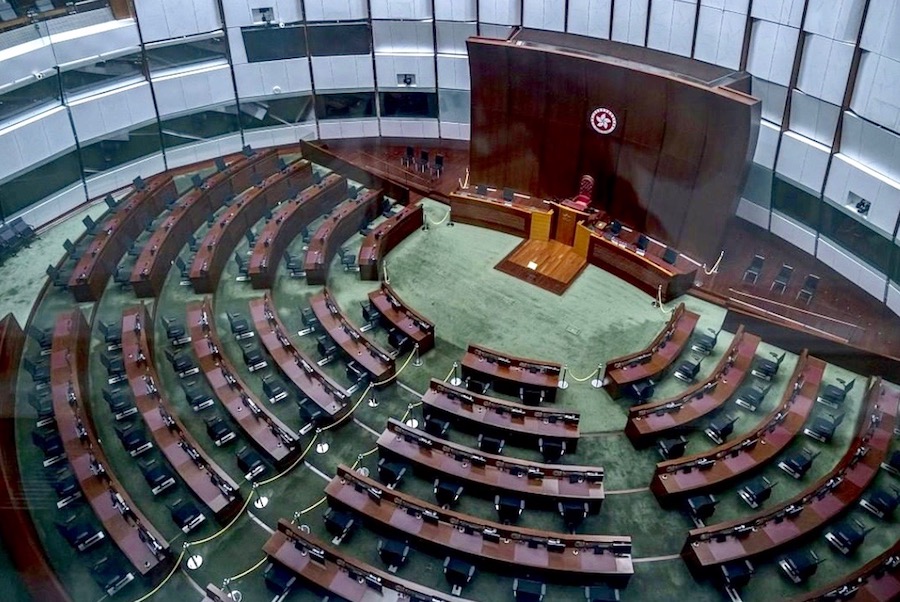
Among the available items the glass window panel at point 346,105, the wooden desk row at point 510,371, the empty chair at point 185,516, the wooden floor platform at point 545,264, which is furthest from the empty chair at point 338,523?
the glass window panel at point 346,105

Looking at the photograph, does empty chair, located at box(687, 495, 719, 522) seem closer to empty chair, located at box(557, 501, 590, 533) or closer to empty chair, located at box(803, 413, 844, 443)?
empty chair, located at box(557, 501, 590, 533)

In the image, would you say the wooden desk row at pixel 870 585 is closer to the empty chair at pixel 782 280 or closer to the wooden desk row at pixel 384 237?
the empty chair at pixel 782 280

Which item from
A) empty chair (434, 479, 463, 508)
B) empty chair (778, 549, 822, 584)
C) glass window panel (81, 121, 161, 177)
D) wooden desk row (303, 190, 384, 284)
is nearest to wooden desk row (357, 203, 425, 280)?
wooden desk row (303, 190, 384, 284)

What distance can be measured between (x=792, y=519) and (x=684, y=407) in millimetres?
2448

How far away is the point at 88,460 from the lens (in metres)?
10.8

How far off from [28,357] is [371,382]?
627 centimetres

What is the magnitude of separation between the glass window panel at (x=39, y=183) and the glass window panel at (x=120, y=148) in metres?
0.33

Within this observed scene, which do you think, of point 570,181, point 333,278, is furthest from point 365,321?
point 570,181

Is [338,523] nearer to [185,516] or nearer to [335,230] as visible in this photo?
[185,516]

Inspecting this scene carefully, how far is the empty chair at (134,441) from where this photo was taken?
11555mm

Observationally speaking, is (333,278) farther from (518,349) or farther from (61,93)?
(61,93)

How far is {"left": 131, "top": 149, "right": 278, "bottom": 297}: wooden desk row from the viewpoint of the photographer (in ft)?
48.2

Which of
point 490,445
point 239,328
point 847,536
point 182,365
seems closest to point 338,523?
point 490,445

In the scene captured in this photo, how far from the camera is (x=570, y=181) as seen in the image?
16875 mm
